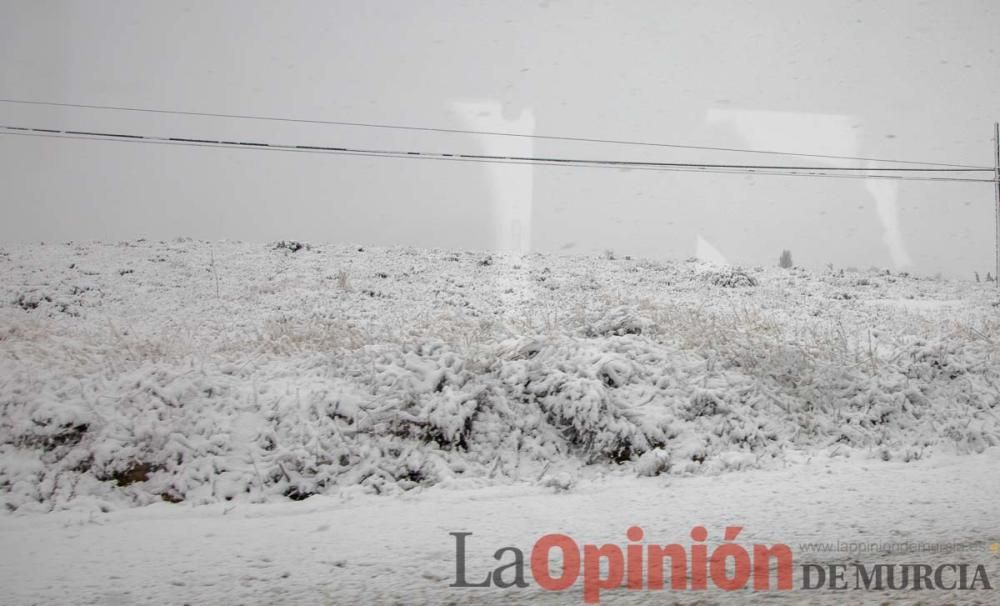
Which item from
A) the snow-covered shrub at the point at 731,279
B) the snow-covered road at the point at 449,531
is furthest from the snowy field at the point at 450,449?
the snow-covered shrub at the point at 731,279

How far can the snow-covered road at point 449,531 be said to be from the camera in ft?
8.91

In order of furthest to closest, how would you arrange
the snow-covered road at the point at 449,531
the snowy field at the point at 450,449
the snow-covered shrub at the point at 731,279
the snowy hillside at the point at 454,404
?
the snow-covered shrub at the point at 731,279 → the snowy hillside at the point at 454,404 → the snowy field at the point at 450,449 → the snow-covered road at the point at 449,531

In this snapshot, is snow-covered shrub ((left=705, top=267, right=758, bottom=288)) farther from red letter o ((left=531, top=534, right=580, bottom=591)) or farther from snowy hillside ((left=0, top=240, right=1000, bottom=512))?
red letter o ((left=531, top=534, right=580, bottom=591))

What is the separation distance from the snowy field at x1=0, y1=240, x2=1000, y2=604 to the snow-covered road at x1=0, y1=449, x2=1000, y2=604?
A: 0.8 inches

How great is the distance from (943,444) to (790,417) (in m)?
1.25

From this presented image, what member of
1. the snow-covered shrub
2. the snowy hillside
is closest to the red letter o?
the snowy hillside

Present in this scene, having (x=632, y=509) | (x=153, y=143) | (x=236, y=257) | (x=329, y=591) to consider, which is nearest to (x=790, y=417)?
(x=632, y=509)

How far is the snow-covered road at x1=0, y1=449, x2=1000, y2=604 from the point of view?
8.91 feet

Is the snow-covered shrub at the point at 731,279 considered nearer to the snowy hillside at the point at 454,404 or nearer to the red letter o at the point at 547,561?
the snowy hillside at the point at 454,404

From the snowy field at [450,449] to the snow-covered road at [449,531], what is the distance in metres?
0.02

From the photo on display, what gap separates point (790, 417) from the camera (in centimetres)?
582

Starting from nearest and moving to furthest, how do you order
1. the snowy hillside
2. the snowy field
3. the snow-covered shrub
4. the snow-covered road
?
the snow-covered road, the snowy field, the snowy hillside, the snow-covered shrub

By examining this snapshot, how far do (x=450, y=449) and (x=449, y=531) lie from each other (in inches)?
62.3

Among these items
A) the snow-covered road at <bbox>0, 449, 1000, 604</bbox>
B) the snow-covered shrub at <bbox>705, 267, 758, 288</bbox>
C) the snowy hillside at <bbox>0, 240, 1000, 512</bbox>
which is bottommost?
the snow-covered road at <bbox>0, 449, 1000, 604</bbox>
